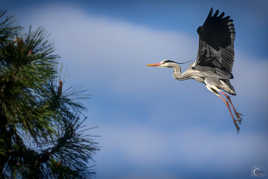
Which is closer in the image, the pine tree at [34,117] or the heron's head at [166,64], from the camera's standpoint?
the pine tree at [34,117]

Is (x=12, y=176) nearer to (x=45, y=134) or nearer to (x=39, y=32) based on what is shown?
(x=45, y=134)

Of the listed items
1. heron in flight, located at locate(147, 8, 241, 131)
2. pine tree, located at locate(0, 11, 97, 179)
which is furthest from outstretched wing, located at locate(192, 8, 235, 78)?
pine tree, located at locate(0, 11, 97, 179)

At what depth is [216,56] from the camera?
1621 millimetres

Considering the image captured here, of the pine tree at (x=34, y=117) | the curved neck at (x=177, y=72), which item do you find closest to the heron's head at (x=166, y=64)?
the curved neck at (x=177, y=72)

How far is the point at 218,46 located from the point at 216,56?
0.16 ft

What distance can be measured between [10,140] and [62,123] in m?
0.19

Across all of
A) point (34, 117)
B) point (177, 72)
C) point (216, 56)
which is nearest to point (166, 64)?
point (177, 72)

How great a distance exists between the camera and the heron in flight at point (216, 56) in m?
1.61

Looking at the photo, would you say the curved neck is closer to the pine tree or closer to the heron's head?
the heron's head

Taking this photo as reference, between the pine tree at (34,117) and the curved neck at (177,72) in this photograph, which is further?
the curved neck at (177,72)

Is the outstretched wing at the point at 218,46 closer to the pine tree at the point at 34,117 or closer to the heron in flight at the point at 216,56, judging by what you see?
the heron in flight at the point at 216,56

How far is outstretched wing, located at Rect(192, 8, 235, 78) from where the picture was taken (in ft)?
5.30

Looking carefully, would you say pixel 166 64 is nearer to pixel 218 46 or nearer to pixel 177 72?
pixel 177 72

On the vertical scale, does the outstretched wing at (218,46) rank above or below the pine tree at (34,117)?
above
